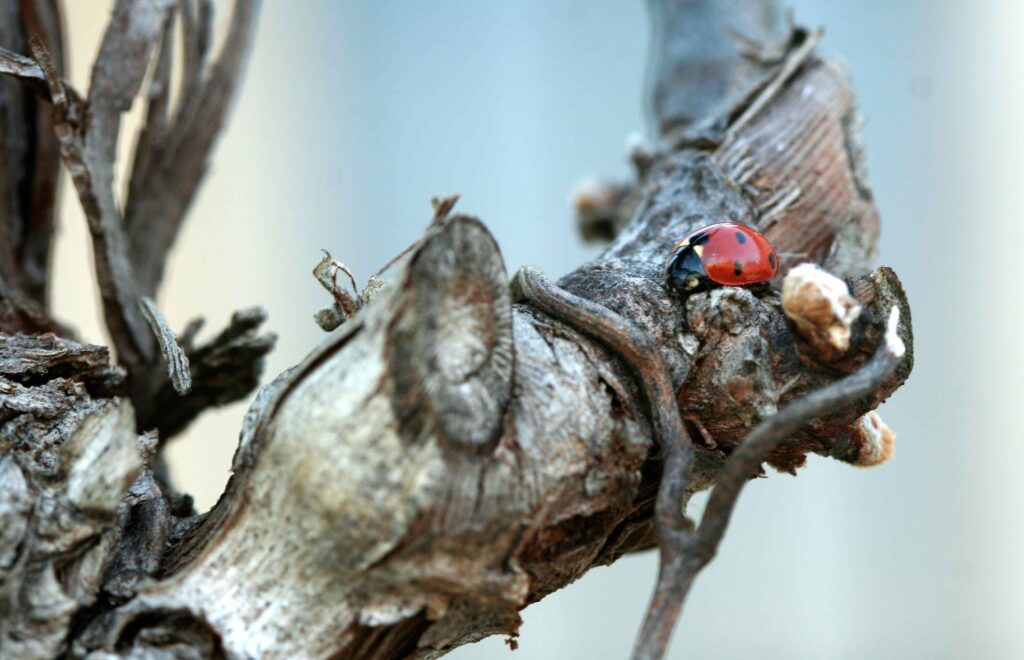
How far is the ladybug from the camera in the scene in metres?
0.61

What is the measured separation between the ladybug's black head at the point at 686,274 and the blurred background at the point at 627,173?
116 centimetres

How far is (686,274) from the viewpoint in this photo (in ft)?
2.02

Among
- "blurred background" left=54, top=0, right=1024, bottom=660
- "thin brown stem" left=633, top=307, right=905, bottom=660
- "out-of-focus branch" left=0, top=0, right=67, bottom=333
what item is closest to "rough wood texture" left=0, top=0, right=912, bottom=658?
"thin brown stem" left=633, top=307, right=905, bottom=660

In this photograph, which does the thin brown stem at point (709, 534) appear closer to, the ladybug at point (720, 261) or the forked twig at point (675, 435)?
the forked twig at point (675, 435)

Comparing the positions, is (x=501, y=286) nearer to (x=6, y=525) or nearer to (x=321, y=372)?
(x=321, y=372)

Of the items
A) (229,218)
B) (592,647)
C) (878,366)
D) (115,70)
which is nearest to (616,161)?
(229,218)

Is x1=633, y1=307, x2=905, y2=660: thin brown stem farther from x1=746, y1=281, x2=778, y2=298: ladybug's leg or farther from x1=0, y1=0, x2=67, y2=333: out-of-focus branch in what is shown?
x1=0, y1=0, x2=67, y2=333: out-of-focus branch

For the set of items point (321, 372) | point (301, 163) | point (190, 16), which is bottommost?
point (321, 372)

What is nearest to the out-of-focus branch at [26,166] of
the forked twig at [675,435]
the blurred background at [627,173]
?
the forked twig at [675,435]

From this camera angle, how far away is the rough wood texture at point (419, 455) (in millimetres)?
454

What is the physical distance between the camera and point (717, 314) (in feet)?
1.95

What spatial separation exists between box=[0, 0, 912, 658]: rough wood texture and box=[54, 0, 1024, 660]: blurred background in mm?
1199

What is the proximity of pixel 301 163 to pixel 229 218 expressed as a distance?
0.23 meters

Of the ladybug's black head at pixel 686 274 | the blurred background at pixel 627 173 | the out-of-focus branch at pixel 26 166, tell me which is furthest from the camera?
the blurred background at pixel 627 173
